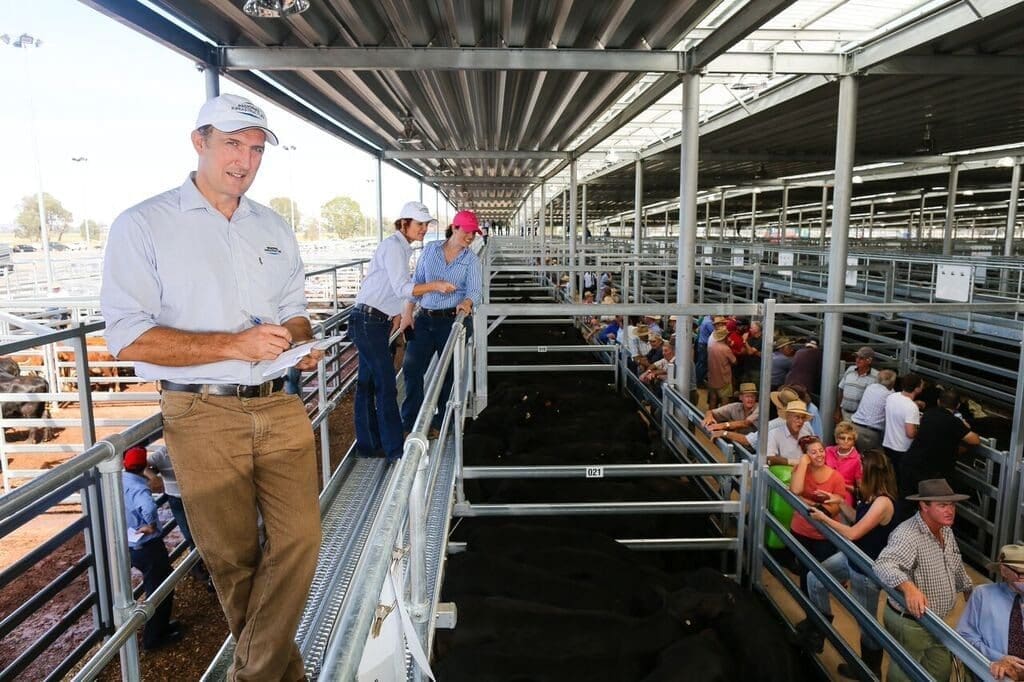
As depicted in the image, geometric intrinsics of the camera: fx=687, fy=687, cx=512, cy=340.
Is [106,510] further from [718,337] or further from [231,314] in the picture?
[718,337]

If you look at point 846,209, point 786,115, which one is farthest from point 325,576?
point 786,115

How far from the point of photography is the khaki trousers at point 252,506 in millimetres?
2279

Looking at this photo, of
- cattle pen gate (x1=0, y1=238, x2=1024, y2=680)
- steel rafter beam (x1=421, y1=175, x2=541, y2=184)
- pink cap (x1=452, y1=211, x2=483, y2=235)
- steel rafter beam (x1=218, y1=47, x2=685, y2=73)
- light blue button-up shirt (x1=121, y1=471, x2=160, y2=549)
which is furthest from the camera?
steel rafter beam (x1=421, y1=175, x2=541, y2=184)

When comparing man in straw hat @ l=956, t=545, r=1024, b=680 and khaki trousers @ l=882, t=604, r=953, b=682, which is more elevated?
man in straw hat @ l=956, t=545, r=1024, b=680

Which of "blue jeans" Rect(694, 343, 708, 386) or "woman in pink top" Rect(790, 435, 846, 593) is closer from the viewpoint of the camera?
"woman in pink top" Rect(790, 435, 846, 593)

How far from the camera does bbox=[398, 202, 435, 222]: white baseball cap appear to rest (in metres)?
5.21

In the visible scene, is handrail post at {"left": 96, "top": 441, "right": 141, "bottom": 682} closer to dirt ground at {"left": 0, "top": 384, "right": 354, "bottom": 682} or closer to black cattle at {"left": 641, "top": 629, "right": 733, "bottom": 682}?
black cattle at {"left": 641, "top": 629, "right": 733, "bottom": 682}

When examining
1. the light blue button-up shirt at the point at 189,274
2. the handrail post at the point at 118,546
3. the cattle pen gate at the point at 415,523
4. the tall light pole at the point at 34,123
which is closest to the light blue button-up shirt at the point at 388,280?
the cattle pen gate at the point at 415,523

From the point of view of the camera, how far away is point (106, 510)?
85.9 inches

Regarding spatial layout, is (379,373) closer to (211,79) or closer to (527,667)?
(527,667)

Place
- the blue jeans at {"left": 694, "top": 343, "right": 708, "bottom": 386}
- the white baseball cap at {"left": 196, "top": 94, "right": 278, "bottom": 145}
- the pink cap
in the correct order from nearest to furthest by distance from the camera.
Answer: the white baseball cap at {"left": 196, "top": 94, "right": 278, "bottom": 145}
the pink cap
the blue jeans at {"left": 694, "top": 343, "right": 708, "bottom": 386}

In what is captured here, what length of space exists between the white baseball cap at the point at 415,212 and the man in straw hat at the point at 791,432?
3.46 m

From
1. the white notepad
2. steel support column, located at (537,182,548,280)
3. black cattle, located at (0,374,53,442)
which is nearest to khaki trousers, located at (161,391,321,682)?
the white notepad

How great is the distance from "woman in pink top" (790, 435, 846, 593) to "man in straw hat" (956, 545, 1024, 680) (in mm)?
1338
